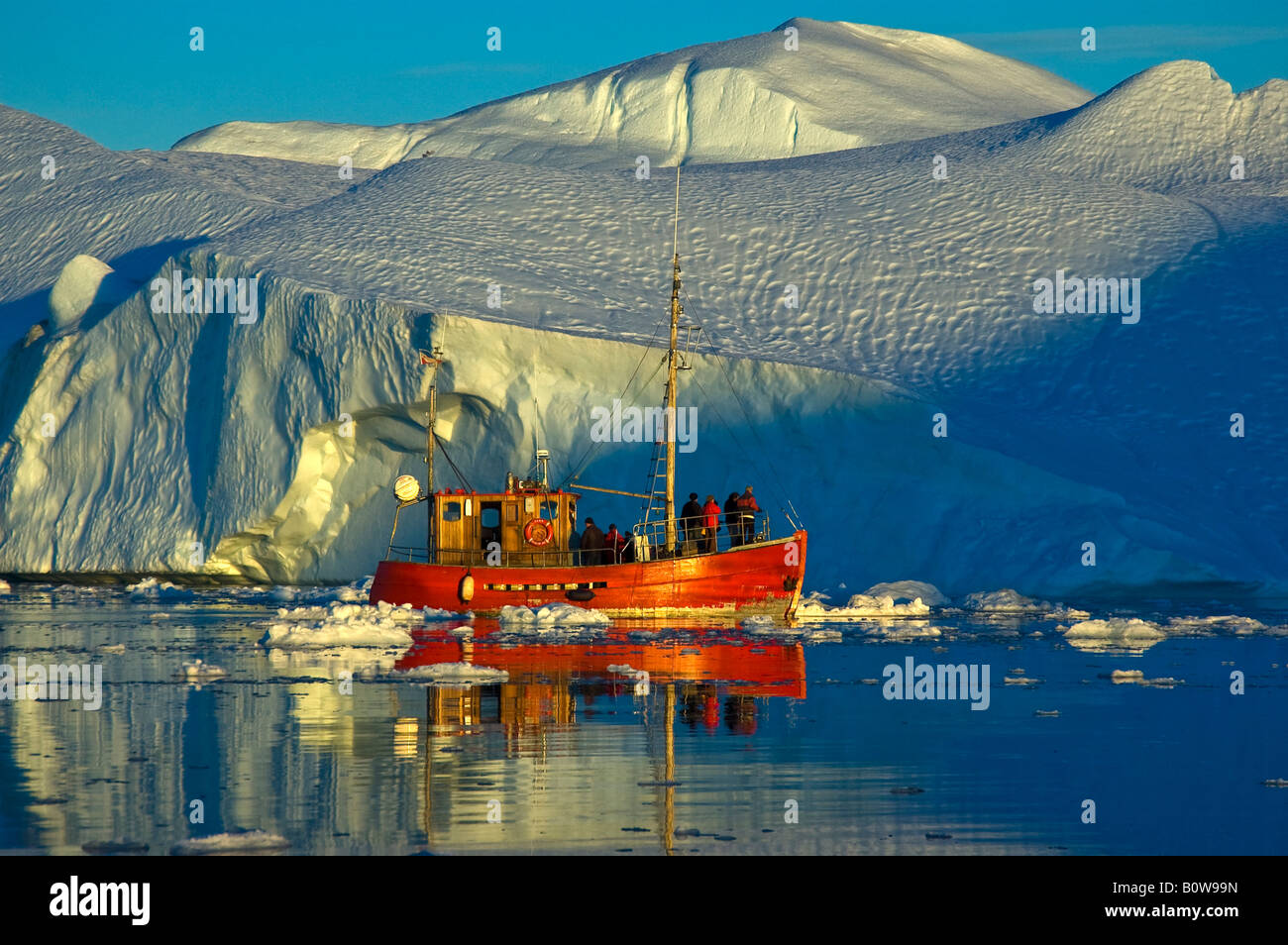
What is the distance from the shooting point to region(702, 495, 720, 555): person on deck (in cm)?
1998

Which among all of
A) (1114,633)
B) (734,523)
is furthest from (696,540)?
(1114,633)

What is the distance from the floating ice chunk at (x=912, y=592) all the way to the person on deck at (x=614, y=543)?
346cm

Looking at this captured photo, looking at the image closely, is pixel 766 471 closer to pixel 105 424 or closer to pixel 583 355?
pixel 583 355

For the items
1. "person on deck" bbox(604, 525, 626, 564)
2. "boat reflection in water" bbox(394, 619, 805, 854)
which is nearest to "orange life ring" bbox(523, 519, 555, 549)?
"person on deck" bbox(604, 525, 626, 564)

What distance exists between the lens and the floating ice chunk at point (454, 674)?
12711 mm

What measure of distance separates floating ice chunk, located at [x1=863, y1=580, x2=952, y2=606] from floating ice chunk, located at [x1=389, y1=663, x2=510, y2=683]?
377 inches

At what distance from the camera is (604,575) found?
776 inches

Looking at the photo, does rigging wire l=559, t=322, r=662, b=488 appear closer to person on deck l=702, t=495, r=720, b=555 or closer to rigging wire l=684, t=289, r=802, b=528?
rigging wire l=684, t=289, r=802, b=528

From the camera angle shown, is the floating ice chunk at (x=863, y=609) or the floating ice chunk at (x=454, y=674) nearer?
the floating ice chunk at (x=454, y=674)

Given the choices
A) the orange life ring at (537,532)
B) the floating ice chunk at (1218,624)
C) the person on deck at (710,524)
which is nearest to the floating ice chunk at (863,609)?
the person on deck at (710,524)

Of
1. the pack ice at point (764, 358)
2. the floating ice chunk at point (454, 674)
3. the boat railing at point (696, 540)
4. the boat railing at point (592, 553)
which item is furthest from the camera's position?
the pack ice at point (764, 358)

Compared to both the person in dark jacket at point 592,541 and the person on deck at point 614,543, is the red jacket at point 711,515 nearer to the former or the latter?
the person on deck at point 614,543

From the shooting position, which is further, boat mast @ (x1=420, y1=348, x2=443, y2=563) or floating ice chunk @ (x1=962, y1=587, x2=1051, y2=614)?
Result: boat mast @ (x1=420, y1=348, x2=443, y2=563)

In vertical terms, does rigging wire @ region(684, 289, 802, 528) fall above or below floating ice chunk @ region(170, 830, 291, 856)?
above
